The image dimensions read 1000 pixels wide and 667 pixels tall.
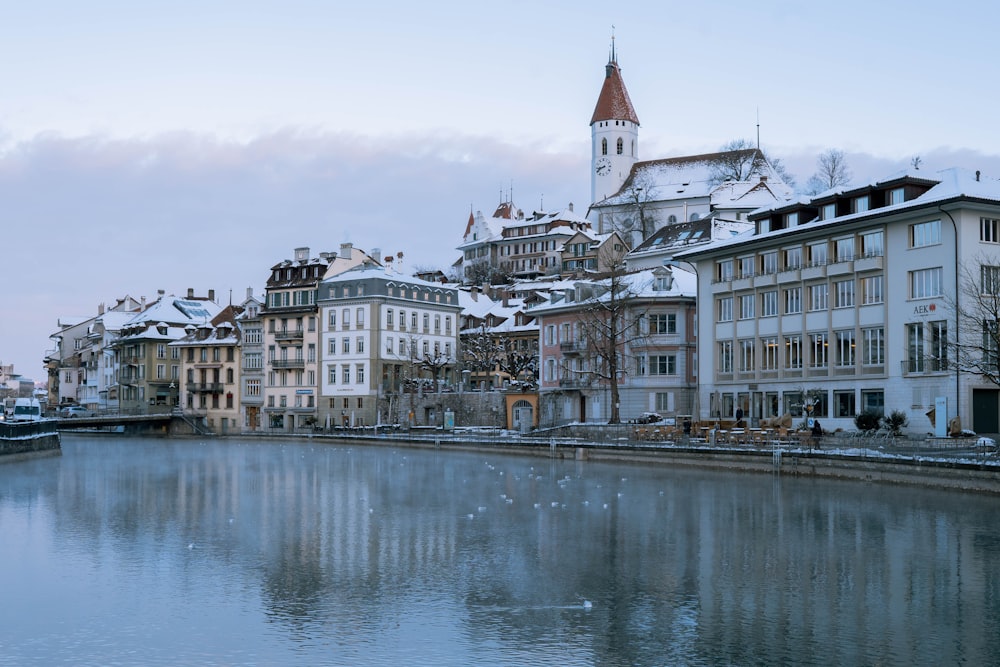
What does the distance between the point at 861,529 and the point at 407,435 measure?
55124 millimetres

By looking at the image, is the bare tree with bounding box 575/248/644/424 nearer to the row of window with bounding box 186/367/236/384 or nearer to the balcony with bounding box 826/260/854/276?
the balcony with bounding box 826/260/854/276

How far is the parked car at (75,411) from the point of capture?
11569 centimetres

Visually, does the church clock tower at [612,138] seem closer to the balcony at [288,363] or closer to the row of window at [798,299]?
the balcony at [288,363]

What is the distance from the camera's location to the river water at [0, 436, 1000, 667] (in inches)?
605

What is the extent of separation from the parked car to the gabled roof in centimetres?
7802

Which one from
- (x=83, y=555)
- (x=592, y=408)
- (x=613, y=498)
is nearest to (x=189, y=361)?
(x=592, y=408)

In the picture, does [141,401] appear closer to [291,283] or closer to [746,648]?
[291,283]

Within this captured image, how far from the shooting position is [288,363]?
10412cm

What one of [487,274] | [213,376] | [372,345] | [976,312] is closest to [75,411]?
[213,376]

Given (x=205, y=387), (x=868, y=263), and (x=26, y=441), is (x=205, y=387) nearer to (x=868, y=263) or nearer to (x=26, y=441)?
(x=26, y=441)

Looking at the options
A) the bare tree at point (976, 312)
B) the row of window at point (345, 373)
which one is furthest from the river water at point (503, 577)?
the row of window at point (345, 373)

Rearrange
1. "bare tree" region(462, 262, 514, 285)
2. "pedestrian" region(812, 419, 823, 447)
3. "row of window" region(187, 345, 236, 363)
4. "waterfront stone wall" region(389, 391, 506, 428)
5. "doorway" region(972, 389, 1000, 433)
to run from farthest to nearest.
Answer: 1. "bare tree" region(462, 262, 514, 285)
2. "row of window" region(187, 345, 236, 363)
3. "waterfront stone wall" region(389, 391, 506, 428)
4. "doorway" region(972, 389, 1000, 433)
5. "pedestrian" region(812, 419, 823, 447)

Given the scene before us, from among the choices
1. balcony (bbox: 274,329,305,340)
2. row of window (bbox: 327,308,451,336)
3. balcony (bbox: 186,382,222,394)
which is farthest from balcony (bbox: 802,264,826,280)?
balcony (bbox: 186,382,222,394)

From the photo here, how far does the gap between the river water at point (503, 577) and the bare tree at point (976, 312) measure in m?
11.6
